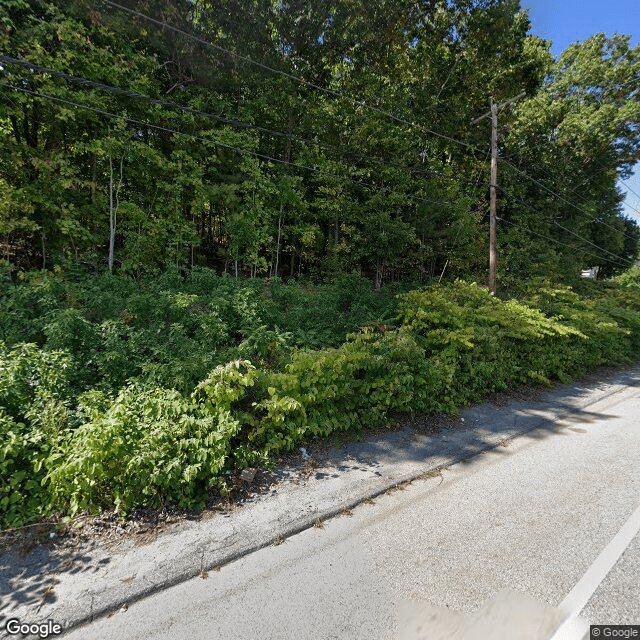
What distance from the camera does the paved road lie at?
7.13 feet

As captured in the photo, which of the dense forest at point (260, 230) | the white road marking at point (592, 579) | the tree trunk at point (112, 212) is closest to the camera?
the white road marking at point (592, 579)

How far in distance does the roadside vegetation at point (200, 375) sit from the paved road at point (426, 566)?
973 millimetres

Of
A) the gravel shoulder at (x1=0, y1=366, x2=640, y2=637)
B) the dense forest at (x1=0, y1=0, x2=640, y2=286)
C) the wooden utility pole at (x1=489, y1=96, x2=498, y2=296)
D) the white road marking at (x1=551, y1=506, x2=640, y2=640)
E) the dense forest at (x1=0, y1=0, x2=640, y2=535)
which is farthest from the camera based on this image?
the wooden utility pole at (x1=489, y1=96, x2=498, y2=296)

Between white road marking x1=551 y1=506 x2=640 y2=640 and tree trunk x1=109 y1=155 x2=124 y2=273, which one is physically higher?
tree trunk x1=109 y1=155 x2=124 y2=273

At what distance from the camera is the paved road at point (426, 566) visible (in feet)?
7.13

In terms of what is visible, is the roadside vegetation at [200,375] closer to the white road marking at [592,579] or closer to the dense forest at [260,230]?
the dense forest at [260,230]

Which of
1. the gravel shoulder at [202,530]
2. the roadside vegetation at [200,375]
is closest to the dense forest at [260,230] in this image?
the roadside vegetation at [200,375]

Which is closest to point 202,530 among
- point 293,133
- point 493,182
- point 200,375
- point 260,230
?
point 200,375

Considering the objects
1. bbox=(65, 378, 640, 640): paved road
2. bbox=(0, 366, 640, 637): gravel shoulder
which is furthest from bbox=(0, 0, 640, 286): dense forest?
bbox=(65, 378, 640, 640): paved road

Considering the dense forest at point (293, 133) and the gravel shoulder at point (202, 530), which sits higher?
the dense forest at point (293, 133)

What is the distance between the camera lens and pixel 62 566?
8.32 ft

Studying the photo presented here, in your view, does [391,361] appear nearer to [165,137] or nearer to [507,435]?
[507,435]

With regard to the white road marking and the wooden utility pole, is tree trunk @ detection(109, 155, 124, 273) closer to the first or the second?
the white road marking

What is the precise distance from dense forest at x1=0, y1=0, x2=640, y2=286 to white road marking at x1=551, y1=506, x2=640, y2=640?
23.5ft
